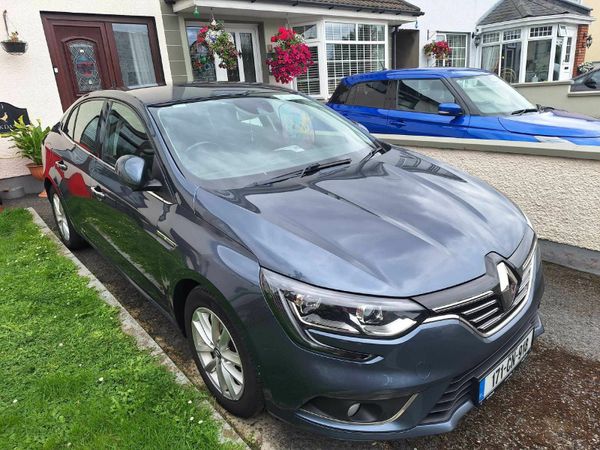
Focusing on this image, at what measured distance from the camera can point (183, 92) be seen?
3.17m

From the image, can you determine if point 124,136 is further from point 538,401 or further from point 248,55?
point 248,55

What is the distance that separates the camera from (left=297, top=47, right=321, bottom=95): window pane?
1145 centimetres

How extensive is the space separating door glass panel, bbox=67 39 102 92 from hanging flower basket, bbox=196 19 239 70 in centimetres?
201

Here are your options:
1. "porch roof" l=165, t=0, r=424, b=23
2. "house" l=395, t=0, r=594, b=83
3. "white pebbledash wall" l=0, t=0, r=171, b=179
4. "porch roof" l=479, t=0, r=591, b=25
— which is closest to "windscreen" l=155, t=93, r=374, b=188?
"white pebbledash wall" l=0, t=0, r=171, b=179

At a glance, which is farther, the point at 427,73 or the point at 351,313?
the point at 427,73

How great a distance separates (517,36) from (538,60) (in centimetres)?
139

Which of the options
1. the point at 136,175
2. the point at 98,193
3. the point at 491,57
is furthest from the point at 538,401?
the point at 491,57

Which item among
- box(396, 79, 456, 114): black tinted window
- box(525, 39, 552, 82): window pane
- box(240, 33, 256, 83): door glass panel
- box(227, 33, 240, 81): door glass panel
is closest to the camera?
box(396, 79, 456, 114): black tinted window

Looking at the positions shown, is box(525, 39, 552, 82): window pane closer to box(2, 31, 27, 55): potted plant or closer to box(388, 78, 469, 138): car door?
box(388, 78, 469, 138): car door

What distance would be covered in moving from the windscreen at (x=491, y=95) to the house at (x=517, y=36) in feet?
36.7

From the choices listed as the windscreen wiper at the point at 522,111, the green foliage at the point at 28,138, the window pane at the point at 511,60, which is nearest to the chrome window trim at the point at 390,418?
the windscreen wiper at the point at 522,111

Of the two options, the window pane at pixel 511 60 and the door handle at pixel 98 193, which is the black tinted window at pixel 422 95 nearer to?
the door handle at pixel 98 193

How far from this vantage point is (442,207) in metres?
2.29

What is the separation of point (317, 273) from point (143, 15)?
26.4 ft
